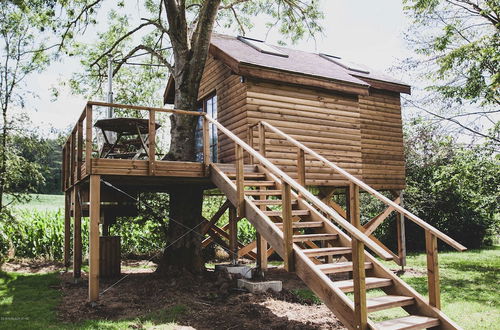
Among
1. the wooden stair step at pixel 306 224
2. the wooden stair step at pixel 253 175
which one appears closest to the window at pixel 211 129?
the wooden stair step at pixel 253 175

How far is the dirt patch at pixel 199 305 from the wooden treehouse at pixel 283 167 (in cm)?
57

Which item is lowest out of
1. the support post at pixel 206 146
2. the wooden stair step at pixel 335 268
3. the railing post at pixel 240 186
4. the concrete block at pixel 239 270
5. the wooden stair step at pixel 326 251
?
the concrete block at pixel 239 270

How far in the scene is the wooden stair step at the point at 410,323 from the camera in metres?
4.96

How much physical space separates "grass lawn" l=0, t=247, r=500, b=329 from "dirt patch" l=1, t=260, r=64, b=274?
93 centimetres

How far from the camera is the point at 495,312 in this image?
7.35 m

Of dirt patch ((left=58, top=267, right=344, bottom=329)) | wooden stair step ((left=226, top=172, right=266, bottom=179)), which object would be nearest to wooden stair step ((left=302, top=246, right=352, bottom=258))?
dirt patch ((left=58, top=267, right=344, bottom=329))

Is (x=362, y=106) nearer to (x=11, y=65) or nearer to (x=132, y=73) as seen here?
(x=11, y=65)

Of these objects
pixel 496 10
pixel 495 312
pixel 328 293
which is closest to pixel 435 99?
pixel 496 10

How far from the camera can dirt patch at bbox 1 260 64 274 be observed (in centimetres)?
1132

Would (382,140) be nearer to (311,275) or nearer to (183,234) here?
(183,234)

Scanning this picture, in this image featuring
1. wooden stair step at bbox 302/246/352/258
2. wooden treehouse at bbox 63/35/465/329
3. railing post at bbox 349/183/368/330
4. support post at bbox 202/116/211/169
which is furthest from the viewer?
support post at bbox 202/116/211/169

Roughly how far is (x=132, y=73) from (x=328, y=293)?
58.8 ft

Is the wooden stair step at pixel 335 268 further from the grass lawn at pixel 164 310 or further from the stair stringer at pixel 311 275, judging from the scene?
the grass lawn at pixel 164 310

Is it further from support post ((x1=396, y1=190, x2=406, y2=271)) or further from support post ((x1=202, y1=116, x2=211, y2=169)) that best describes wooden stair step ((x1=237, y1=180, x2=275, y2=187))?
support post ((x1=396, y1=190, x2=406, y2=271))
